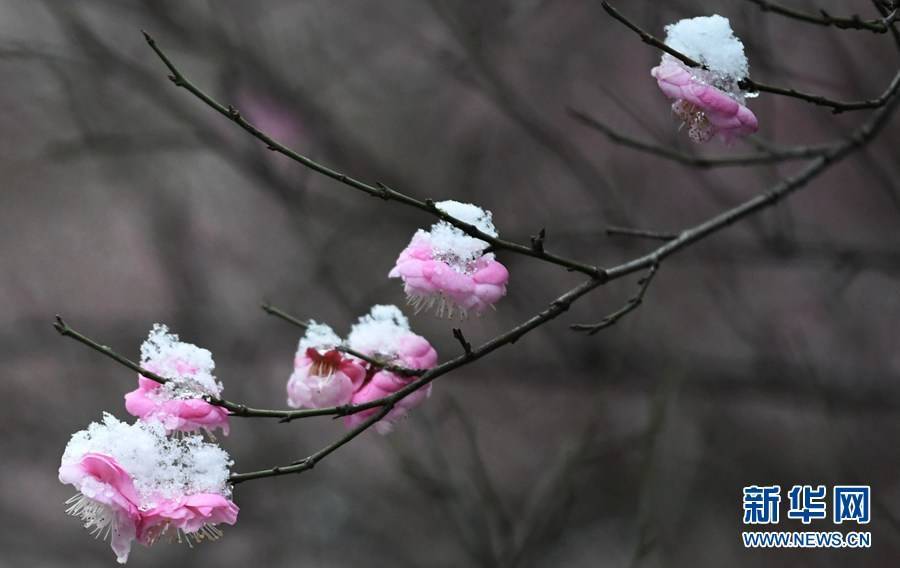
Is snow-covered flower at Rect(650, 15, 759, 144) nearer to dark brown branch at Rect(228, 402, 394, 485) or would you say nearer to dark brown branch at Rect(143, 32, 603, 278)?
dark brown branch at Rect(143, 32, 603, 278)

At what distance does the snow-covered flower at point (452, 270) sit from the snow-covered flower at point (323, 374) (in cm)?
15

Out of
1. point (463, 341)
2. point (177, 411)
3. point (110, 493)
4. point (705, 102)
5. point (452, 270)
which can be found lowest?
point (110, 493)

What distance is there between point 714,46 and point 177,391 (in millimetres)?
806

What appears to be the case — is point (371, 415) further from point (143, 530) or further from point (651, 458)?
point (651, 458)

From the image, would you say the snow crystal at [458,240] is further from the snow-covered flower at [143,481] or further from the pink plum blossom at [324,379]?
the snow-covered flower at [143,481]

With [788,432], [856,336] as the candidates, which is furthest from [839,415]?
[788,432]

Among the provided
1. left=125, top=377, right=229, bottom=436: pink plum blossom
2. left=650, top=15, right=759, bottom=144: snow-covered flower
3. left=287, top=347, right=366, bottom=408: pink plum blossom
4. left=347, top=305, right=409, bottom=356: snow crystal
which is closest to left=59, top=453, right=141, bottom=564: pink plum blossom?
left=125, top=377, right=229, bottom=436: pink plum blossom

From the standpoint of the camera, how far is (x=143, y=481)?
4.11 ft

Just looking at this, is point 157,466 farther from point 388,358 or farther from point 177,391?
point 388,358

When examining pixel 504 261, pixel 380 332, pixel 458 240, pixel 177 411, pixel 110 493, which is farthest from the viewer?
pixel 504 261

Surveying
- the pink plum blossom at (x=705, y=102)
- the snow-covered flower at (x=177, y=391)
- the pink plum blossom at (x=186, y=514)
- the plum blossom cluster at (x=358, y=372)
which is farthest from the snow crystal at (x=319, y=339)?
the pink plum blossom at (x=705, y=102)

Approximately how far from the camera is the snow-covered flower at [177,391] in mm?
1300

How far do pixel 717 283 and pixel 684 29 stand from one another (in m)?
2.55

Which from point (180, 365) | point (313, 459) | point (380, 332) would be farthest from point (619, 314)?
point (180, 365)
